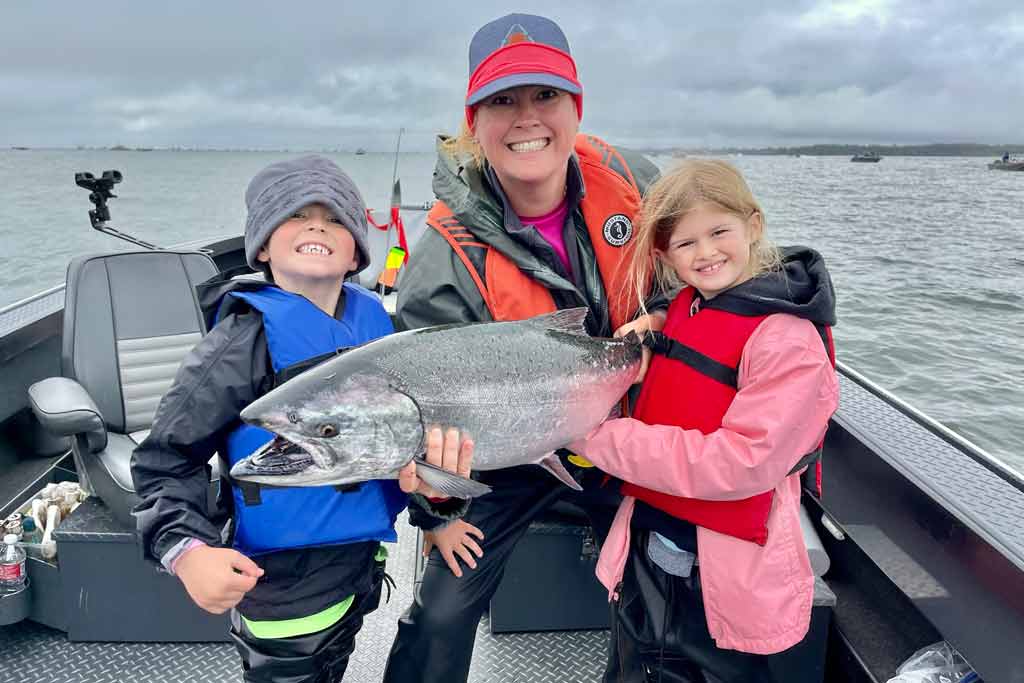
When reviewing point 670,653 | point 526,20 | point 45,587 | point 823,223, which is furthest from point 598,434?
point 823,223

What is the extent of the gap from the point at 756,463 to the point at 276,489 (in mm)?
1503

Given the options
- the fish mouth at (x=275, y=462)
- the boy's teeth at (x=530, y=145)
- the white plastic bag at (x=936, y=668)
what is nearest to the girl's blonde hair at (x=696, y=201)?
the boy's teeth at (x=530, y=145)

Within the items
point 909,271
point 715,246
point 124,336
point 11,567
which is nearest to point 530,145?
point 715,246

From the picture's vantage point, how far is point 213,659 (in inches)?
129

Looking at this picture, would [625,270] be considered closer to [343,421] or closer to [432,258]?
[432,258]

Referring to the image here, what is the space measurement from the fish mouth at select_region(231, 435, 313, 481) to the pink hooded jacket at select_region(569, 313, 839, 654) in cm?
98

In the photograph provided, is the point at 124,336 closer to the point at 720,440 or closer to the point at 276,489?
the point at 276,489

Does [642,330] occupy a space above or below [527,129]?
below

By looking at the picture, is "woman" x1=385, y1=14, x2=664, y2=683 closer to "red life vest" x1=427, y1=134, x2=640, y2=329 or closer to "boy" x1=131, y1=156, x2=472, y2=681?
"red life vest" x1=427, y1=134, x2=640, y2=329

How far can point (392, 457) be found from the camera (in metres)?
1.94

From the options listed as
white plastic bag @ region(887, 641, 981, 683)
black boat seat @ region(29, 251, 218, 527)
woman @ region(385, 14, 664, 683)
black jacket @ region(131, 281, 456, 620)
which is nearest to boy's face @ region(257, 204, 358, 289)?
black jacket @ region(131, 281, 456, 620)

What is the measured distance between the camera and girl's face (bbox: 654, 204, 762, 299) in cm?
231

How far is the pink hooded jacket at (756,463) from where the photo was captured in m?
2.09

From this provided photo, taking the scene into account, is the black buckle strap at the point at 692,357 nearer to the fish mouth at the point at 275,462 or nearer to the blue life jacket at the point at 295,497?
the blue life jacket at the point at 295,497
